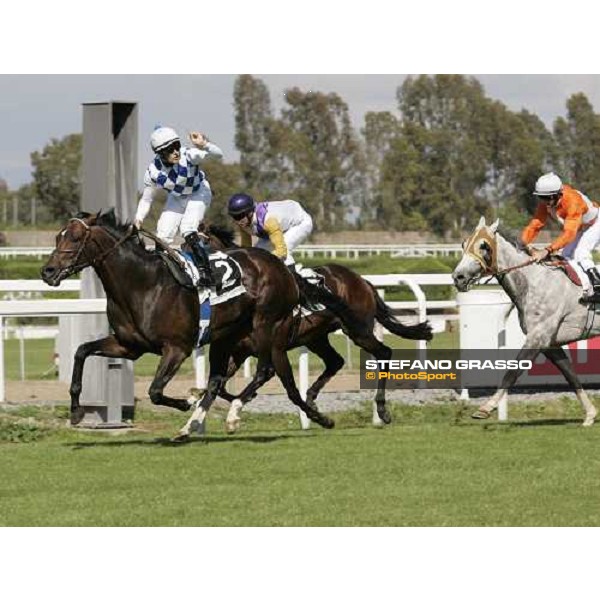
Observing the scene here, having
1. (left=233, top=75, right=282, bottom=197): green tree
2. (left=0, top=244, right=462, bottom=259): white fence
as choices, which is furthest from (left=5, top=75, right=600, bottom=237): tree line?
(left=0, top=244, right=462, bottom=259): white fence

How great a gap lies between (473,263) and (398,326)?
3.06 ft

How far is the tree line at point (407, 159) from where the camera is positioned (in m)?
55.2

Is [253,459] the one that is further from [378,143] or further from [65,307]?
[378,143]

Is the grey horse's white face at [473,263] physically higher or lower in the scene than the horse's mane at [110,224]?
lower

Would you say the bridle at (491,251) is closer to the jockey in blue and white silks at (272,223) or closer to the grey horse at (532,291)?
the grey horse at (532,291)

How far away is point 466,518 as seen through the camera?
6480mm

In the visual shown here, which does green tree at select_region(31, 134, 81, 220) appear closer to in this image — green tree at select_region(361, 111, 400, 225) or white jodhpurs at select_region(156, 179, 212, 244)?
green tree at select_region(361, 111, 400, 225)

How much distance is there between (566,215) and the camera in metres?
10.2

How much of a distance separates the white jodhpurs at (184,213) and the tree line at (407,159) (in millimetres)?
41217

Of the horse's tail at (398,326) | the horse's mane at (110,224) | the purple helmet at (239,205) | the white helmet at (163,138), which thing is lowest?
the horse's tail at (398,326)

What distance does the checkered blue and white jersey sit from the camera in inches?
359

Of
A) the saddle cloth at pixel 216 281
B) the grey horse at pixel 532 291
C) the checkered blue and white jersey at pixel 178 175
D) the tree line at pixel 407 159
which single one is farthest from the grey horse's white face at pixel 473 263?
the tree line at pixel 407 159

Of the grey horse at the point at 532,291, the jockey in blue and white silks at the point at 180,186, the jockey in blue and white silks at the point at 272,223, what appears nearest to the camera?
the jockey in blue and white silks at the point at 180,186

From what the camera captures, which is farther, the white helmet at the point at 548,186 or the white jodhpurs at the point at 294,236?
the white jodhpurs at the point at 294,236
